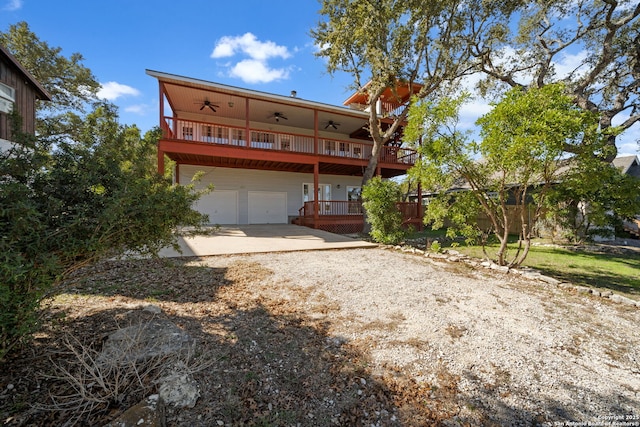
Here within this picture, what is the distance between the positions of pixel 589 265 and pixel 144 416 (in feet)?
33.6

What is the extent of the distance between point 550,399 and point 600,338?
1.76 m

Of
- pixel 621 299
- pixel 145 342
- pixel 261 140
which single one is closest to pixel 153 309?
pixel 145 342

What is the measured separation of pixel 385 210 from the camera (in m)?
9.16

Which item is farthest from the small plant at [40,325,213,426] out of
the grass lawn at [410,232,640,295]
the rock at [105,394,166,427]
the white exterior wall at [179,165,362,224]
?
the white exterior wall at [179,165,362,224]

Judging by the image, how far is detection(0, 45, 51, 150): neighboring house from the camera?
25.2ft

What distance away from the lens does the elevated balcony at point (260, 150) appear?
10.5 m

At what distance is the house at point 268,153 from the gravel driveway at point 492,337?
24.0ft

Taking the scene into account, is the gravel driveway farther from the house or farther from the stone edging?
the house

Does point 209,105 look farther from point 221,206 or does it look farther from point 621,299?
point 621,299

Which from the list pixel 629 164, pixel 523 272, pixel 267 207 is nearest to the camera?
pixel 523 272

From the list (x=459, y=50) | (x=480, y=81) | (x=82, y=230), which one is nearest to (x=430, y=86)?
(x=459, y=50)

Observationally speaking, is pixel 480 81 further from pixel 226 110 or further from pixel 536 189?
pixel 226 110

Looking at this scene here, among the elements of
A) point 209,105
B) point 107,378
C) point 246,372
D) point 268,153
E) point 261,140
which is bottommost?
point 246,372

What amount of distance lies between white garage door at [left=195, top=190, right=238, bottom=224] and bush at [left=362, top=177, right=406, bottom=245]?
8.25 meters
